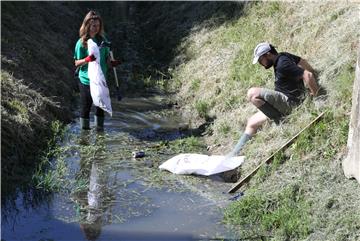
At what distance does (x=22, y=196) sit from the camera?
7070 millimetres

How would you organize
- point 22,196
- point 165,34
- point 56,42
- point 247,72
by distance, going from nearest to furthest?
point 22,196
point 247,72
point 56,42
point 165,34

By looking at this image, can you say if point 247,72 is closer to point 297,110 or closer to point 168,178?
point 297,110

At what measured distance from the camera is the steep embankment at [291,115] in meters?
6.32

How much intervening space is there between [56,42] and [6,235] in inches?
322

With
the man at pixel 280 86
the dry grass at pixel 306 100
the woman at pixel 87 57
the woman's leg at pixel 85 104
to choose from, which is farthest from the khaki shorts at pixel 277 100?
the woman's leg at pixel 85 104

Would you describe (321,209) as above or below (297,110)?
below

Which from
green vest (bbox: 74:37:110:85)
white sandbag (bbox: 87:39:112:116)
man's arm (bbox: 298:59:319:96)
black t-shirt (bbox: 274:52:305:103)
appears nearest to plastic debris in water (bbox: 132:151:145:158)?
white sandbag (bbox: 87:39:112:116)

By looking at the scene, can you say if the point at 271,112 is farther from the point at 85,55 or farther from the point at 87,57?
the point at 85,55

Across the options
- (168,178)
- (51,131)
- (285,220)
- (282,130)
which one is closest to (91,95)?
(51,131)

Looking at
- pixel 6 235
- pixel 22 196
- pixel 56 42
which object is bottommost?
pixel 6 235

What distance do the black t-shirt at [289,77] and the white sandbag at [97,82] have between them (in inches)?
107

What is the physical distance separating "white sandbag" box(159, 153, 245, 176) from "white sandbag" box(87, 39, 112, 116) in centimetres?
169

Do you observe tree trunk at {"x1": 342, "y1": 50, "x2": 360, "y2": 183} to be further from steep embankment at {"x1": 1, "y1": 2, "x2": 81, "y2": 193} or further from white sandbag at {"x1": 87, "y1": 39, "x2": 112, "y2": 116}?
white sandbag at {"x1": 87, "y1": 39, "x2": 112, "y2": 116}

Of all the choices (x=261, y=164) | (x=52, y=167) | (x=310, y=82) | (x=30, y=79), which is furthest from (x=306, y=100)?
(x=30, y=79)
